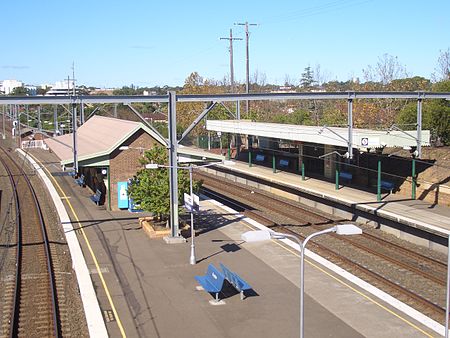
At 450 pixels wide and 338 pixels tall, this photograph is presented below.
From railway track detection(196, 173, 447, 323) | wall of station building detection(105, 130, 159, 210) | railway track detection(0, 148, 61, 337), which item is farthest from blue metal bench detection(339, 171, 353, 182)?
railway track detection(0, 148, 61, 337)

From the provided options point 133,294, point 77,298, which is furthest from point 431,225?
point 77,298

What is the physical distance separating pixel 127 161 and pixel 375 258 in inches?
518

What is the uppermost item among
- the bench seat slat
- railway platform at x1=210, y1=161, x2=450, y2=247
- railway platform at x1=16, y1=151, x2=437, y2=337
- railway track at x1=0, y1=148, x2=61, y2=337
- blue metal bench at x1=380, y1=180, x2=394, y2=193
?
blue metal bench at x1=380, y1=180, x2=394, y2=193

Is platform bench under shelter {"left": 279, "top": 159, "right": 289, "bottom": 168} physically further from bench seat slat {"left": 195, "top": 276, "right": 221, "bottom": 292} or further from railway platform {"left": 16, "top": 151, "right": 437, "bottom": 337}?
bench seat slat {"left": 195, "top": 276, "right": 221, "bottom": 292}

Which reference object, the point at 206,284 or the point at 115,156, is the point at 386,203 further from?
the point at 206,284

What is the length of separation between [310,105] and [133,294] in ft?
243

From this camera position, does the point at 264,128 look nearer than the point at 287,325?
No

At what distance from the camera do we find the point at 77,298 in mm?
15906

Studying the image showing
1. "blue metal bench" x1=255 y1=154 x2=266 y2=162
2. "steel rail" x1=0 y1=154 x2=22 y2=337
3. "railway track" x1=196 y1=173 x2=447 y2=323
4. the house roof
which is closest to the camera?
"steel rail" x1=0 y1=154 x2=22 y2=337

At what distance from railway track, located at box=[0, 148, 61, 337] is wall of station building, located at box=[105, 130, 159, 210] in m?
3.71

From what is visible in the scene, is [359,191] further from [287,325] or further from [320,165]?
[287,325]

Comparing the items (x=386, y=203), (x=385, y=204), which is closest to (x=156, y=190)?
(x=385, y=204)

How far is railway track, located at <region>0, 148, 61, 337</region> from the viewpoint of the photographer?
13.7m

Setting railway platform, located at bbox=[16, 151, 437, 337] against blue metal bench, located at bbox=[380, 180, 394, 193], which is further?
blue metal bench, located at bbox=[380, 180, 394, 193]
